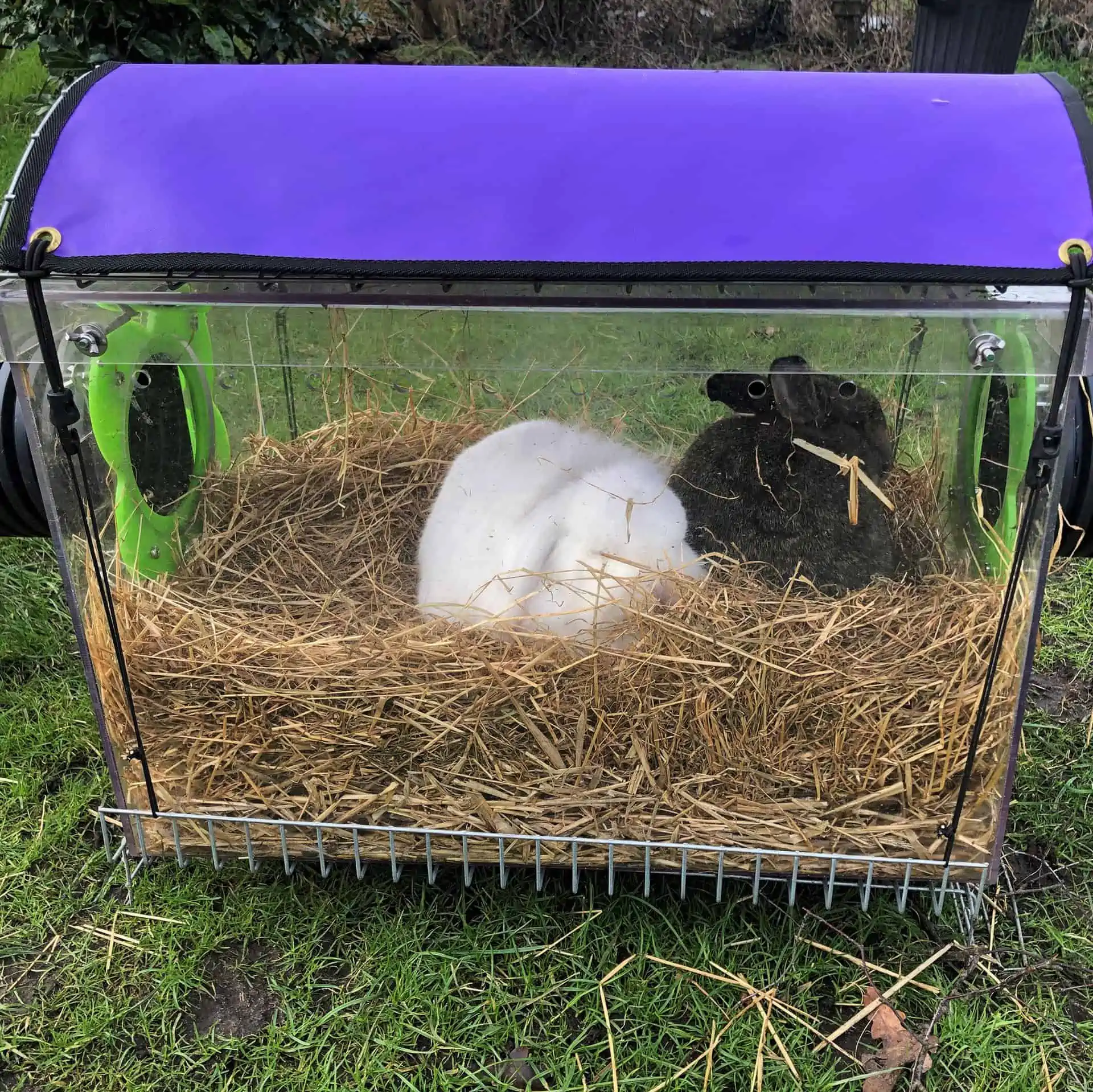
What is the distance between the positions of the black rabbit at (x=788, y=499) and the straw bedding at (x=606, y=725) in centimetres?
7

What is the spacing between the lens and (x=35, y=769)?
8.08 ft

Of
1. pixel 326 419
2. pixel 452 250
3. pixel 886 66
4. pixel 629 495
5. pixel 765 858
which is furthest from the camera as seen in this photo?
pixel 886 66

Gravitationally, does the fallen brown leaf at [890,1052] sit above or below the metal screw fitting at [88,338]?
below

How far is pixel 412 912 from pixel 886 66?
7598mm

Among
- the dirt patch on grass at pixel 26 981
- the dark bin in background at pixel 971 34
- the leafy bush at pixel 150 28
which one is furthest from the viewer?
the leafy bush at pixel 150 28

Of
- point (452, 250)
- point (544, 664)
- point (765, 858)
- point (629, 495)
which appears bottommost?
point (765, 858)

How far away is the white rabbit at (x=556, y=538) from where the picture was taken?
2090 millimetres

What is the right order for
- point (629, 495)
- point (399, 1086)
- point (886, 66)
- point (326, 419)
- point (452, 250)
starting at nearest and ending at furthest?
point (452, 250)
point (399, 1086)
point (629, 495)
point (326, 419)
point (886, 66)

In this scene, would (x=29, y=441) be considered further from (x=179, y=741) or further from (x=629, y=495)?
(x=629, y=495)

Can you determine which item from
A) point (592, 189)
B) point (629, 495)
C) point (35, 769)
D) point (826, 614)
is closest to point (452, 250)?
point (592, 189)

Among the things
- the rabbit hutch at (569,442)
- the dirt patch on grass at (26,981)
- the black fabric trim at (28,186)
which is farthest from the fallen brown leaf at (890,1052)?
the black fabric trim at (28,186)

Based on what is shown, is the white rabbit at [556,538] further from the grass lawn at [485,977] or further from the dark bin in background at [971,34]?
the dark bin in background at [971,34]

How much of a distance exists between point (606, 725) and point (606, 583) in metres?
0.29

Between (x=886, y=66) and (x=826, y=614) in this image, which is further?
(x=886, y=66)
